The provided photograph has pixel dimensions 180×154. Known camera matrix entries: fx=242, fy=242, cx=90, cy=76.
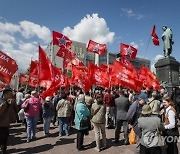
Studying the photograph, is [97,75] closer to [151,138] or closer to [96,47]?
[96,47]

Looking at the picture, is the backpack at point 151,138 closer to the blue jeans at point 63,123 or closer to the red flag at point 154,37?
the blue jeans at point 63,123

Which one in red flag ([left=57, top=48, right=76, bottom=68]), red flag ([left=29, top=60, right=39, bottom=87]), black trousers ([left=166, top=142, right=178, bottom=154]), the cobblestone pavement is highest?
red flag ([left=57, top=48, right=76, bottom=68])

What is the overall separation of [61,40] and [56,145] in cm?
735

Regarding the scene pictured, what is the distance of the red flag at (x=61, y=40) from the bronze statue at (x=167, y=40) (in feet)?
25.5

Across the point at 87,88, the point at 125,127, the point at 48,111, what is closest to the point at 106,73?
the point at 87,88

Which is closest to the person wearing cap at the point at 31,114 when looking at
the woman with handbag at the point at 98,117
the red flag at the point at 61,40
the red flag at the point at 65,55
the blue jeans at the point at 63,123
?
the blue jeans at the point at 63,123

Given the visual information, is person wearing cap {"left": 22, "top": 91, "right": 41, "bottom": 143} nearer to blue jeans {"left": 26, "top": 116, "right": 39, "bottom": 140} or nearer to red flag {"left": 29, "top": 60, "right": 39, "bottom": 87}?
blue jeans {"left": 26, "top": 116, "right": 39, "bottom": 140}

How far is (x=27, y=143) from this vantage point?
31.6ft

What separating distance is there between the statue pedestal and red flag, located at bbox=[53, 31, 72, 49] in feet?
23.9

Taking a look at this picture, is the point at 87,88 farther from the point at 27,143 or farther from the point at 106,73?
the point at 27,143

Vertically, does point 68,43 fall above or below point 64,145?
above

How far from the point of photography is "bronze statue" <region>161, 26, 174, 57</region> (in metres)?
18.2

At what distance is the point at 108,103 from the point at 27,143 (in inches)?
164

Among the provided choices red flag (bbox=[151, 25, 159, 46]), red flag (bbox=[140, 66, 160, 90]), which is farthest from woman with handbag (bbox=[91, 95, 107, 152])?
red flag (bbox=[151, 25, 159, 46])
